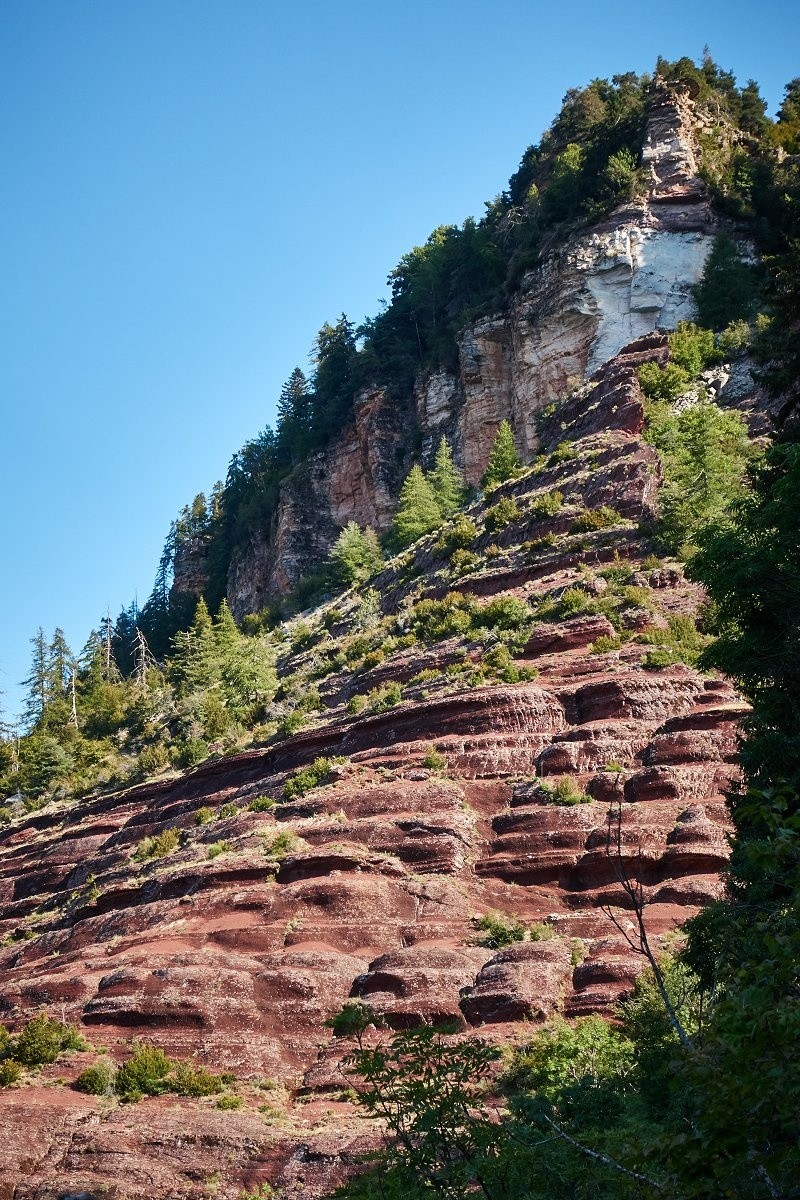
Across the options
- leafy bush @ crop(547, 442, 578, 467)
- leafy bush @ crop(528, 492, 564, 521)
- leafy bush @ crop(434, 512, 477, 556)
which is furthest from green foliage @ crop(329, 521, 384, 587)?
leafy bush @ crop(528, 492, 564, 521)

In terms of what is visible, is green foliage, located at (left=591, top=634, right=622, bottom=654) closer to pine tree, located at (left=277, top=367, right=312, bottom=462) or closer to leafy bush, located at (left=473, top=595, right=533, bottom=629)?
leafy bush, located at (left=473, top=595, right=533, bottom=629)

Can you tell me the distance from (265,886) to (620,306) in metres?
49.2

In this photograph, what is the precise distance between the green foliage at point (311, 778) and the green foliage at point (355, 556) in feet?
105

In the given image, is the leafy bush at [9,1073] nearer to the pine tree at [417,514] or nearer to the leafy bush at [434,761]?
the leafy bush at [434,761]

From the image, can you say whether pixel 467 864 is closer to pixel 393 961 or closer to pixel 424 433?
pixel 393 961

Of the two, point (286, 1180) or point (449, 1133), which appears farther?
point (286, 1180)

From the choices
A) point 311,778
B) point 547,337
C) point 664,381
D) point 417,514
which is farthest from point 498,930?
point 547,337

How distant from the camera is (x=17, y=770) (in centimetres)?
7762

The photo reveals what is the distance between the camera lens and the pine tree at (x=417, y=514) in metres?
73.1

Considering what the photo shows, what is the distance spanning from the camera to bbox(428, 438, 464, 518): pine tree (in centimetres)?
7450

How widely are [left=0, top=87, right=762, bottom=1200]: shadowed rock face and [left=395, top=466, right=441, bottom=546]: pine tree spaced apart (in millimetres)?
14030

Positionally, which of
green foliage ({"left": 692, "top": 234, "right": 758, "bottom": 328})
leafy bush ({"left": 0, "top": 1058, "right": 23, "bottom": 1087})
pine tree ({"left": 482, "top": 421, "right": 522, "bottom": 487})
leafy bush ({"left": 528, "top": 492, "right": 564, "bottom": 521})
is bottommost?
leafy bush ({"left": 0, "top": 1058, "right": 23, "bottom": 1087})

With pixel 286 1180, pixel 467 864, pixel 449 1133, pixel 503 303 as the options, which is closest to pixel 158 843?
pixel 467 864

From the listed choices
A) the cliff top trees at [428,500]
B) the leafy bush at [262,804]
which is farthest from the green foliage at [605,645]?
the cliff top trees at [428,500]
